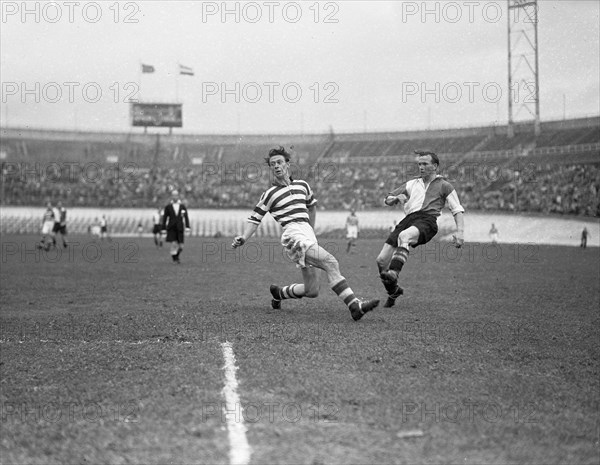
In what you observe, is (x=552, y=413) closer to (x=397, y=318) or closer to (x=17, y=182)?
(x=397, y=318)

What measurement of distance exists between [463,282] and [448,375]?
9050 mm

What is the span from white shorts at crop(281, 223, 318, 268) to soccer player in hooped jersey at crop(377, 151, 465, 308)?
56.7 inches

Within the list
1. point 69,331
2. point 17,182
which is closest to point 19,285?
point 69,331

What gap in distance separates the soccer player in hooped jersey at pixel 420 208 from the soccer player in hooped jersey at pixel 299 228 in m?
1.23

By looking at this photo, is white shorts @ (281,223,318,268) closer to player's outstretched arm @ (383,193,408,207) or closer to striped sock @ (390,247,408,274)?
striped sock @ (390,247,408,274)

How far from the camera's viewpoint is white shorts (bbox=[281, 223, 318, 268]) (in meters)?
7.91

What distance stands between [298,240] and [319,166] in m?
54.9

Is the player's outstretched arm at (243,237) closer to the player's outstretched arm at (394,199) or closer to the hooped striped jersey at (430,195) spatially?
the player's outstretched arm at (394,199)

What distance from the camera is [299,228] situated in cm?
805

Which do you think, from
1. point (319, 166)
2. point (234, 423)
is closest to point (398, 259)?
point (234, 423)

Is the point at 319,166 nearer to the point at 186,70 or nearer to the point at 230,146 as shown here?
the point at 230,146

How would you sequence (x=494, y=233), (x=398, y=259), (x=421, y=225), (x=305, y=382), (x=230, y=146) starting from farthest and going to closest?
(x=230, y=146), (x=494, y=233), (x=421, y=225), (x=398, y=259), (x=305, y=382)

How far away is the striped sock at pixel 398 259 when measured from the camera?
8805 mm

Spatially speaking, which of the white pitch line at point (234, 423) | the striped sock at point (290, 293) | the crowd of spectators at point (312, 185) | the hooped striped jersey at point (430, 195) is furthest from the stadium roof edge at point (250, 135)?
the white pitch line at point (234, 423)
